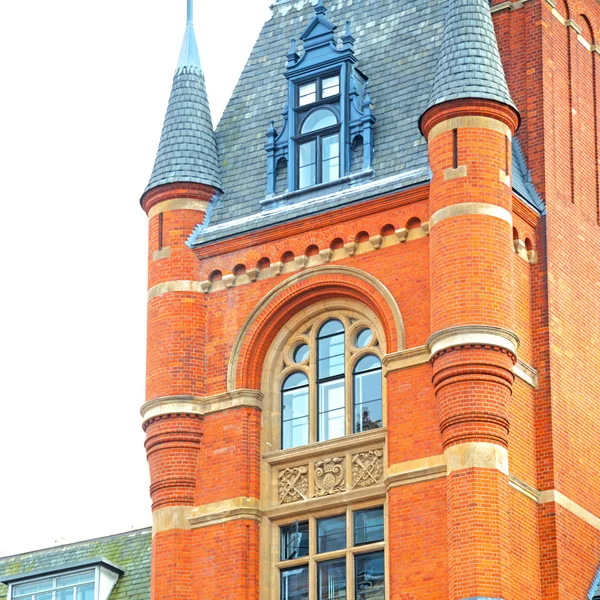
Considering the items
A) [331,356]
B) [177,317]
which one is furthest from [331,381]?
[177,317]

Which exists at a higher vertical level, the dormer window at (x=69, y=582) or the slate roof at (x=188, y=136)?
the slate roof at (x=188, y=136)

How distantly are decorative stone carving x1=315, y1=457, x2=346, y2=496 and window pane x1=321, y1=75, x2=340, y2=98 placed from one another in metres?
8.37

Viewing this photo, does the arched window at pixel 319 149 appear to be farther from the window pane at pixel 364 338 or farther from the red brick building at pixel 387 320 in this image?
the window pane at pixel 364 338

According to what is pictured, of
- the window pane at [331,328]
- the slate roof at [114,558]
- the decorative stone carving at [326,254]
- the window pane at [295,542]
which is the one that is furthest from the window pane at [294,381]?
the slate roof at [114,558]

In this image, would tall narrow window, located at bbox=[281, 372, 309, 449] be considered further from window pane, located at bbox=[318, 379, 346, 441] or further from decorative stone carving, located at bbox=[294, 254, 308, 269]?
decorative stone carving, located at bbox=[294, 254, 308, 269]

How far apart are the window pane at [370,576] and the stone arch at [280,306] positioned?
4626 millimetres

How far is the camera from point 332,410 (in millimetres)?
47562

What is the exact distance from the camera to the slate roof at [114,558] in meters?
55.5

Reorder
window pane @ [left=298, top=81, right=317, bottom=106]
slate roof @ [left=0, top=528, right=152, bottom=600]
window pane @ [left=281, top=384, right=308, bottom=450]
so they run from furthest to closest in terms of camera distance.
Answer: slate roof @ [left=0, top=528, right=152, bottom=600] < window pane @ [left=298, top=81, right=317, bottom=106] < window pane @ [left=281, top=384, right=308, bottom=450]

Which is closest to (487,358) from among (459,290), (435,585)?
(459,290)

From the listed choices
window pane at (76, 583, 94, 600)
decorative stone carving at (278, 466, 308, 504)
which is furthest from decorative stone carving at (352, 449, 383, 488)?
window pane at (76, 583, 94, 600)

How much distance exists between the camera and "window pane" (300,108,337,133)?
5031 cm

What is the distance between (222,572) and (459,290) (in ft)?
23.7

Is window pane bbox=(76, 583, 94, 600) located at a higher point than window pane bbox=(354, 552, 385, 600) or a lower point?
higher
